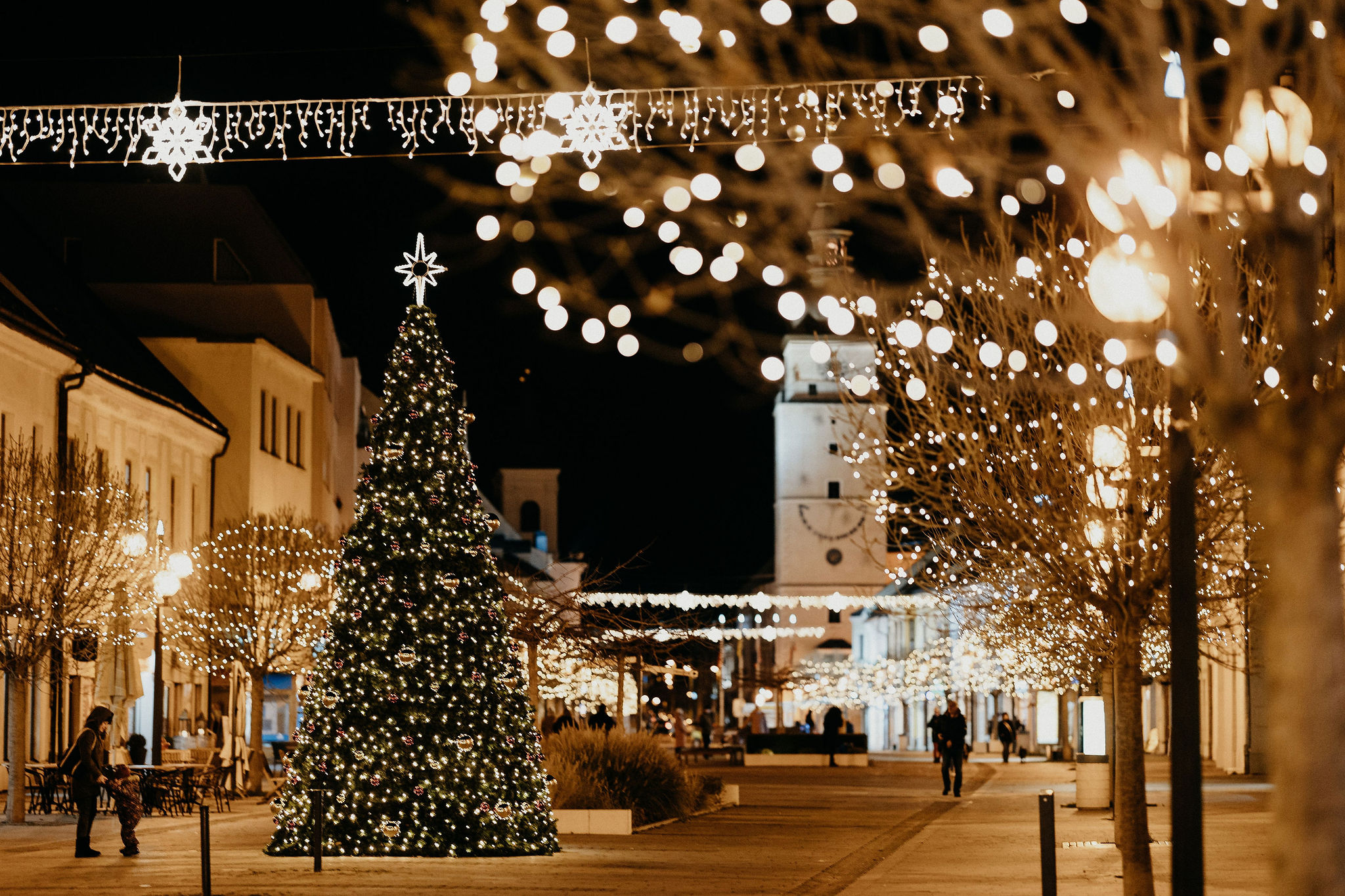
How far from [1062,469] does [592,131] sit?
6791mm

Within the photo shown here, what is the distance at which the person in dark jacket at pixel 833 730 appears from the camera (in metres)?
50.0

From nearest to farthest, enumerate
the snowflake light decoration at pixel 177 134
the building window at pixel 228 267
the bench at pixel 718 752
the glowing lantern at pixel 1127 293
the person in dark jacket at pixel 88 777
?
the glowing lantern at pixel 1127 293
the snowflake light decoration at pixel 177 134
the person in dark jacket at pixel 88 777
the building window at pixel 228 267
the bench at pixel 718 752

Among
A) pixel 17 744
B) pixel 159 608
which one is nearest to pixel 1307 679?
pixel 17 744

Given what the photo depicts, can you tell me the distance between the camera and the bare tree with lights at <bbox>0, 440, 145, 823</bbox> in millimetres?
25594

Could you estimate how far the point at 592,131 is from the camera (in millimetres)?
15008

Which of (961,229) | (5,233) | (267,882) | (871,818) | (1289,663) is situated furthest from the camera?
(5,233)

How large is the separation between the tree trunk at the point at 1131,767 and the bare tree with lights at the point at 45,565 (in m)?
14.3

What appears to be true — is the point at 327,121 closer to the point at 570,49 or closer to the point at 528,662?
the point at 570,49

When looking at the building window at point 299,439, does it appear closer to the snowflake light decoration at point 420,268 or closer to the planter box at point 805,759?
the planter box at point 805,759

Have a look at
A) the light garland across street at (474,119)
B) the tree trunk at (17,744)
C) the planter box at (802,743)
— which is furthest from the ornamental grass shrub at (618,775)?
the planter box at (802,743)

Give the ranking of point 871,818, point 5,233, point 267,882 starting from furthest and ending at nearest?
point 5,233 → point 871,818 → point 267,882

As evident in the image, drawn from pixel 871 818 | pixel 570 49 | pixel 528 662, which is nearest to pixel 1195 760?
pixel 570 49

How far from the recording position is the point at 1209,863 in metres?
19.1

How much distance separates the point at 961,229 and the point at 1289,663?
36.3ft
